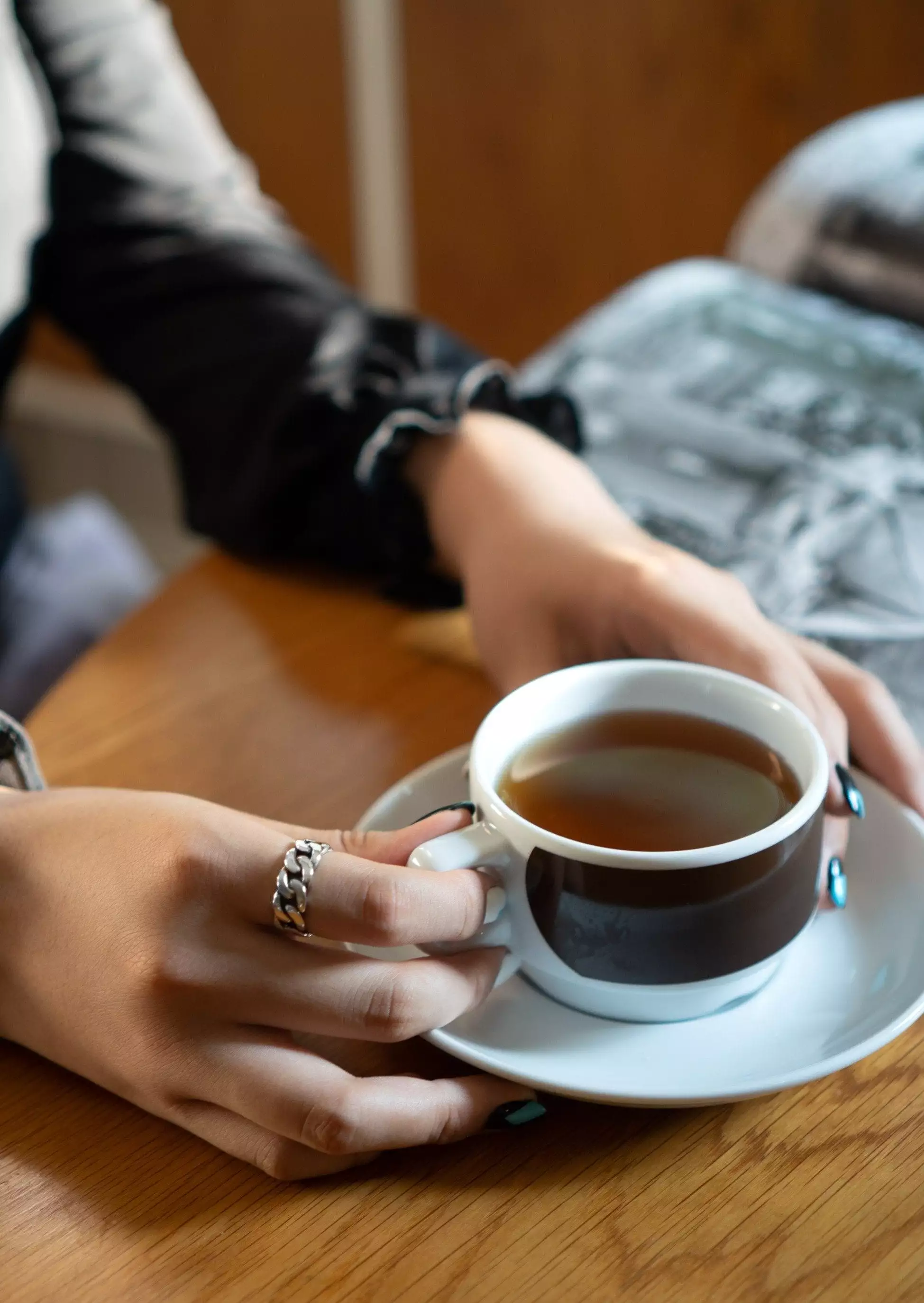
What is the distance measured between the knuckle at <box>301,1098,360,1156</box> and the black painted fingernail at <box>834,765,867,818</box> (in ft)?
0.75

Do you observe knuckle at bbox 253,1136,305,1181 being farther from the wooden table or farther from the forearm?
the forearm

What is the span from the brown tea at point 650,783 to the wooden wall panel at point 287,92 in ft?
6.21

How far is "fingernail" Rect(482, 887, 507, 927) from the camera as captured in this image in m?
0.41

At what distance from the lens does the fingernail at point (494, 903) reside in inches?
Result: 16.0

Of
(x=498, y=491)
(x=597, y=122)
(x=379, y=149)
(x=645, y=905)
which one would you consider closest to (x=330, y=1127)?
(x=645, y=905)

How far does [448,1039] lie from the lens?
41cm

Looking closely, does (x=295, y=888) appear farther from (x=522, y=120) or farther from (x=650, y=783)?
(x=522, y=120)

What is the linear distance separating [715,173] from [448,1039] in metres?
1.72

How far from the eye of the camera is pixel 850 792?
0.48m

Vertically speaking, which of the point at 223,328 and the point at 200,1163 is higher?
the point at 223,328

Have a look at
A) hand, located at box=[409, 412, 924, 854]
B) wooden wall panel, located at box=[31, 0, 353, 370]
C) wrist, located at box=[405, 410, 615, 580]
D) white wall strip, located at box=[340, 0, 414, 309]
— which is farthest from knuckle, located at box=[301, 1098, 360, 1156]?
wooden wall panel, located at box=[31, 0, 353, 370]

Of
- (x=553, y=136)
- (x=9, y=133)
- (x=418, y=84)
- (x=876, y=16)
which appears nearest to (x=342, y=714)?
(x=9, y=133)

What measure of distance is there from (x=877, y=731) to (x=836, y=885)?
81 millimetres

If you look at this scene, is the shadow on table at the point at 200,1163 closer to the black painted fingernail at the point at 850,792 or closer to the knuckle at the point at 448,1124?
the knuckle at the point at 448,1124
